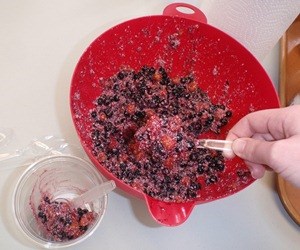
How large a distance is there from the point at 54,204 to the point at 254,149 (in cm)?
40

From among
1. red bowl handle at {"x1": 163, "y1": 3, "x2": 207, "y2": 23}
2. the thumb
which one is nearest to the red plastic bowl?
red bowl handle at {"x1": 163, "y1": 3, "x2": 207, "y2": 23}

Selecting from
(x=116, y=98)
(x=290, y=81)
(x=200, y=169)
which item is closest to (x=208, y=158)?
(x=200, y=169)

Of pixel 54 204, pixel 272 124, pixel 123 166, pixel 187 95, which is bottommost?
pixel 54 204

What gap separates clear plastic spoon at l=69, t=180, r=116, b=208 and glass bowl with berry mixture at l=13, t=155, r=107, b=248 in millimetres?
13

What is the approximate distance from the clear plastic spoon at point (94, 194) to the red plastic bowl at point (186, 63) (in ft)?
0.28

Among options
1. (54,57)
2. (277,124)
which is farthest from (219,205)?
(54,57)

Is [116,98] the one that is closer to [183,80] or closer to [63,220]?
[183,80]

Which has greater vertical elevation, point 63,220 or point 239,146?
point 239,146

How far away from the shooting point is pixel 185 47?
84 centimetres

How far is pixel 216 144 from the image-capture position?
0.69 m

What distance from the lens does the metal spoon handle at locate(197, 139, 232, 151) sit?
2.14 feet

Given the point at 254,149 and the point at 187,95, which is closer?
the point at 254,149

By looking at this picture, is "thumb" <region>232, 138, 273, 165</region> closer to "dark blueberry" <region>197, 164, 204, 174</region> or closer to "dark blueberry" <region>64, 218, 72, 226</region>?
"dark blueberry" <region>197, 164, 204, 174</region>

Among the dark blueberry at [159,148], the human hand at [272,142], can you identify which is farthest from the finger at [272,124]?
the dark blueberry at [159,148]
